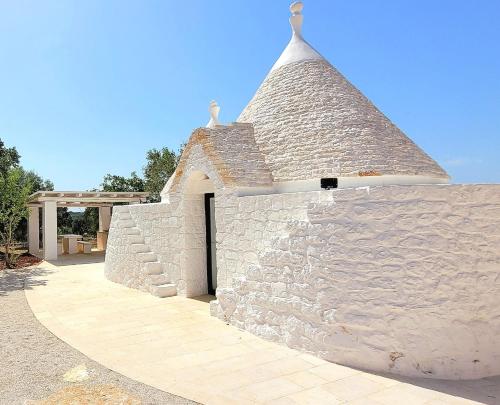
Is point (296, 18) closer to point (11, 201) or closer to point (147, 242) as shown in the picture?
point (147, 242)

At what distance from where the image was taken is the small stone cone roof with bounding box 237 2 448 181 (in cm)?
801

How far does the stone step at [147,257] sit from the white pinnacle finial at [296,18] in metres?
7.66

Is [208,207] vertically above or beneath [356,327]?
above

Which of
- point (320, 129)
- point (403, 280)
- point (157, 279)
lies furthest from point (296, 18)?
point (403, 280)

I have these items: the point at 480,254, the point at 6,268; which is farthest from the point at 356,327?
the point at 6,268

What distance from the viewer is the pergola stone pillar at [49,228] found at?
55.6ft

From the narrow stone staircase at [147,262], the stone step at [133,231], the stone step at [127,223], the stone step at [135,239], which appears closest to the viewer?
the narrow stone staircase at [147,262]

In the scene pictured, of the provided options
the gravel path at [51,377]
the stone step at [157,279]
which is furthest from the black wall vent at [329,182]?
the gravel path at [51,377]

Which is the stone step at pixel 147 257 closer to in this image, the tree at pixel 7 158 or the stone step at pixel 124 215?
the stone step at pixel 124 215

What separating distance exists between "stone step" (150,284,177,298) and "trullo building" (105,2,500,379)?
0.05m

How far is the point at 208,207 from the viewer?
30.1 feet

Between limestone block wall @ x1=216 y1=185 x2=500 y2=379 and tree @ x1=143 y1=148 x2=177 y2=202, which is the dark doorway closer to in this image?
limestone block wall @ x1=216 y1=185 x2=500 y2=379

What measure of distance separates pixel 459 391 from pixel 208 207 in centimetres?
635

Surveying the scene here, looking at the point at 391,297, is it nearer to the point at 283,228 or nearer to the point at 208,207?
the point at 283,228
